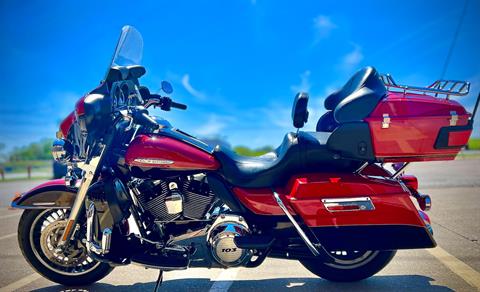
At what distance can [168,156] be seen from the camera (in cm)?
241

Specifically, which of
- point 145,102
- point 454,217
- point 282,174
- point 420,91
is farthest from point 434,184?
point 145,102

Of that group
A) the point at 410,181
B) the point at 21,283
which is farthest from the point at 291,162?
the point at 21,283

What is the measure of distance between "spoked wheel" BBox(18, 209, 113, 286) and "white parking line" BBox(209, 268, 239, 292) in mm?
1008

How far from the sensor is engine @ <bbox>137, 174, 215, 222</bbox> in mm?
2516

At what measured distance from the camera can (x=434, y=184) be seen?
8133mm

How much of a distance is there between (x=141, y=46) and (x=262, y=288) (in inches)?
103

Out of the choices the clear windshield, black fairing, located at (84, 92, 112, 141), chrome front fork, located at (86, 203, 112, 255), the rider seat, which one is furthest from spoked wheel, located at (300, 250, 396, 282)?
the clear windshield

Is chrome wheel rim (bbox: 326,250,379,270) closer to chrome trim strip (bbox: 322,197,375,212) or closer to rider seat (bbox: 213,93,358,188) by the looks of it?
chrome trim strip (bbox: 322,197,375,212)

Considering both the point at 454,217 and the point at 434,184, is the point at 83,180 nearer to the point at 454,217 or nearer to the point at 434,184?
the point at 454,217

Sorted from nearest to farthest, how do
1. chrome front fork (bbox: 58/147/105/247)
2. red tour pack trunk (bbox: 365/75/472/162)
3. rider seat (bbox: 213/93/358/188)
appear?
red tour pack trunk (bbox: 365/75/472/162) < rider seat (bbox: 213/93/358/188) < chrome front fork (bbox: 58/147/105/247)

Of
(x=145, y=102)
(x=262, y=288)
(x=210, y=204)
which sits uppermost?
(x=145, y=102)

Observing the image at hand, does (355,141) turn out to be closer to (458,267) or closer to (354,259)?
(354,259)

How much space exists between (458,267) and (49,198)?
3.94 m

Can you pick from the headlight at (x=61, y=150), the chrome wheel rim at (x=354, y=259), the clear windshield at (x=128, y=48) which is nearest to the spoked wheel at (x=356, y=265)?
the chrome wheel rim at (x=354, y=259)
